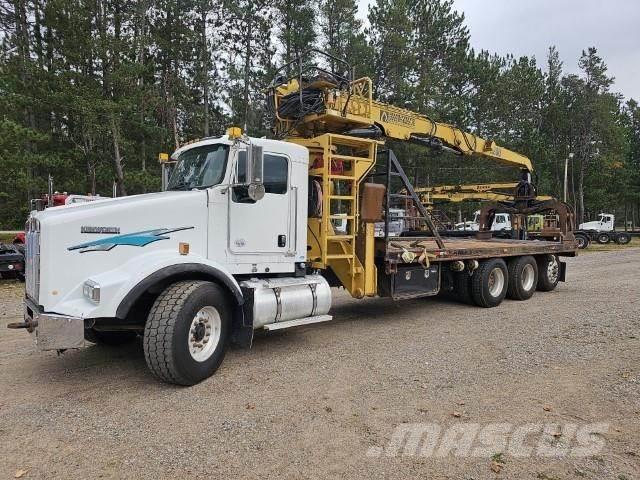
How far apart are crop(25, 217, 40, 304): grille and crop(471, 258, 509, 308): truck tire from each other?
724 centimetres

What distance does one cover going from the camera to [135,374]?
5359 mm

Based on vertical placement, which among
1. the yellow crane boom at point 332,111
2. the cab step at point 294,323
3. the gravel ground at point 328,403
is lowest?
the gravel ground at point 328,403

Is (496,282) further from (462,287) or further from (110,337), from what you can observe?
(110,337)

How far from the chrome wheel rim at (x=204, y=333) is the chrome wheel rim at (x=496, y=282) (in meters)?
6.21

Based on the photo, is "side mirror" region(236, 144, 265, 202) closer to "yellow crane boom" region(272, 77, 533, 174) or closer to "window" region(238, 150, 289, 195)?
"window" region(238, 150, 289, 195)

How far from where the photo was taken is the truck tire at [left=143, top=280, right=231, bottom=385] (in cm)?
471

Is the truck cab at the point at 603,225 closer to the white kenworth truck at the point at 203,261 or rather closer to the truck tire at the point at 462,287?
the truck tire at the point at 462,287

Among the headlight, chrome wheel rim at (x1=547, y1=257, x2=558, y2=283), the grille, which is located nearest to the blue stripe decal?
the headlight

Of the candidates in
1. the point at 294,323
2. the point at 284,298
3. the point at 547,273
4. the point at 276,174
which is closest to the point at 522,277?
the point at 547,273

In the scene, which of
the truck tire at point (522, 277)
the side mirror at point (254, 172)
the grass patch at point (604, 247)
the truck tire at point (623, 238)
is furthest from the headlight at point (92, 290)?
the truck tire at point (623, 238)

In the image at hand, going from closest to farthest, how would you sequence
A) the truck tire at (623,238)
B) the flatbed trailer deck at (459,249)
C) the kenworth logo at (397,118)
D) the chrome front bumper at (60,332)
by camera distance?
the chrome front bumper at (60,332) < the flatbed trailer deck at (459,249) < the kenworth logo at (397,118) < the truck tire at (623,238)

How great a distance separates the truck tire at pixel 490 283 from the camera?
30.1ft

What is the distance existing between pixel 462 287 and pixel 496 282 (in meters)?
0.85

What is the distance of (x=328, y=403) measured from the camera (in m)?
4.55
